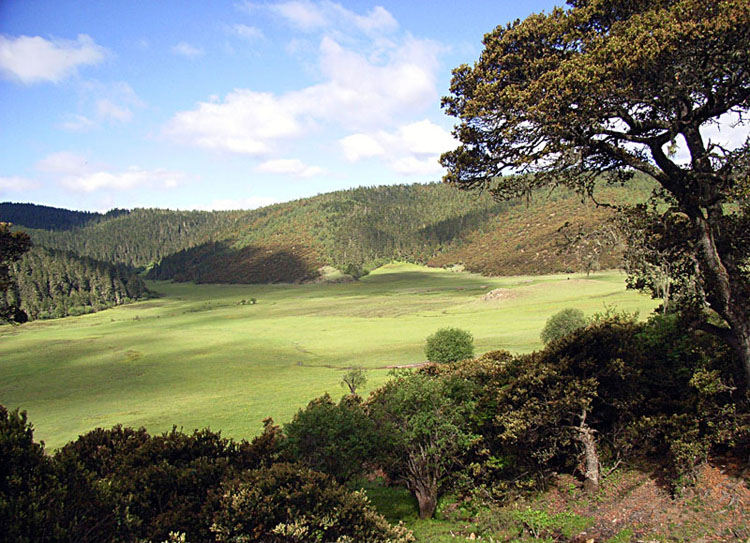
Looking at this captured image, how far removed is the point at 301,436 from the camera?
819 inches

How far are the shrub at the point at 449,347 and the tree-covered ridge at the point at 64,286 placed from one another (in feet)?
458

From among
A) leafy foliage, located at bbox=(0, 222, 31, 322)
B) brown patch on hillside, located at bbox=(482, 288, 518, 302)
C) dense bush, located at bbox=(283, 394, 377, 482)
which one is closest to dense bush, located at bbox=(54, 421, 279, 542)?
dense bush, located at bbox=(283, 394, 377, 482)

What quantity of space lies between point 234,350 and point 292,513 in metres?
72.5

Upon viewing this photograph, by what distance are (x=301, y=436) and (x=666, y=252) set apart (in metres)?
15.9

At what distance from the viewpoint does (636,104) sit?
11539mm

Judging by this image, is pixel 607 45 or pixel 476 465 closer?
pixel 607 45

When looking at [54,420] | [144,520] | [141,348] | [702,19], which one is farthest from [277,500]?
[141,348]

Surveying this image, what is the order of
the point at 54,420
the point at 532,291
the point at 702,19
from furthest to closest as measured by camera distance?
the point at 532,291 < the point at 54,420 < the point at 702,19

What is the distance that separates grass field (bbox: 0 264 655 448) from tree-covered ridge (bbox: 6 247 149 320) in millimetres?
16864

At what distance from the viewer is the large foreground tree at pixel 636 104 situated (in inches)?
404

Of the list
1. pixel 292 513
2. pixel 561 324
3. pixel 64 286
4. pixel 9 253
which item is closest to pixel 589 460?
pixel 292 513

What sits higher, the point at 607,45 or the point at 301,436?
the point at 607,45

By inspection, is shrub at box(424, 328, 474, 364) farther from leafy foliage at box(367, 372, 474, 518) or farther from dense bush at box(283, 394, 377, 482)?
dense bush at box(283, 394, 377, 482)

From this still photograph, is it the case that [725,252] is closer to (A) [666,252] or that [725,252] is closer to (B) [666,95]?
(A) [666,252]
